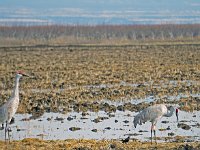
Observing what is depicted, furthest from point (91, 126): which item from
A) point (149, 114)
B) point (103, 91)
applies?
point (103, 91)

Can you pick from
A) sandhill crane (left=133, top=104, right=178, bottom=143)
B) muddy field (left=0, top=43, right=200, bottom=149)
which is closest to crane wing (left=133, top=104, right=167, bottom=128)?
sandhill crane (left=133, top=104, right=178, bottom=143)

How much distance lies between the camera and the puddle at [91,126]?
16.9 metres

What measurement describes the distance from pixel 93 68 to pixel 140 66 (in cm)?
314

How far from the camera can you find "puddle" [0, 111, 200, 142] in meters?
16.9

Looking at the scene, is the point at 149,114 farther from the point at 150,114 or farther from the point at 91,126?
the point at 91,126

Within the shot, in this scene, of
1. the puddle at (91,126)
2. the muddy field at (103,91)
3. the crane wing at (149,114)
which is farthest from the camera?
the puddle at (91,126)

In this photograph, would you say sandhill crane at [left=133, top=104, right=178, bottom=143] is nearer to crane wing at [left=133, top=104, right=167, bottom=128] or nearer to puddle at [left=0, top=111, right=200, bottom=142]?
crane wing at [left=133, top=104, right=167, bottom=128]

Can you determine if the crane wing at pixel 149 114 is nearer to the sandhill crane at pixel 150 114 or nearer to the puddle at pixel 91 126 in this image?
the sandhill crane at pixel 150 114

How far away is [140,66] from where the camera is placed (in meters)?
39.4

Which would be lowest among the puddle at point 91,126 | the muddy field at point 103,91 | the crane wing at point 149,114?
the puddle at point 91,126

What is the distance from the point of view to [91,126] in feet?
60.5

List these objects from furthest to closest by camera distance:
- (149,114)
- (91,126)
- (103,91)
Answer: (103,91)
(91,126)
(149,114)

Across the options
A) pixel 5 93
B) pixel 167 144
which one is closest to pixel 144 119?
pixel 167 144

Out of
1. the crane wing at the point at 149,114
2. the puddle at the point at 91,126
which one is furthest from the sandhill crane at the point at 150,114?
the puddle at the point at 91,126
